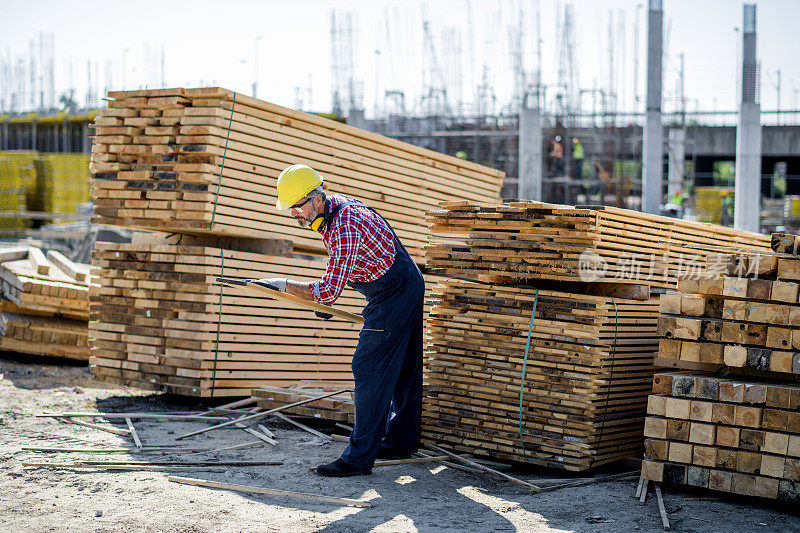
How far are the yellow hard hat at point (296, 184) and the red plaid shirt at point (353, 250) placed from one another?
0.23m

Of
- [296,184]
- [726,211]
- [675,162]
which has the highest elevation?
[675,162]

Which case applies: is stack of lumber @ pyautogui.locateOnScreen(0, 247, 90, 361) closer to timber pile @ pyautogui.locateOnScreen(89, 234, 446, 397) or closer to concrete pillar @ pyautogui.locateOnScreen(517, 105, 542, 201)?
timber pile @ pyautogui.locateOnScreen(89, 234, 446, 397)

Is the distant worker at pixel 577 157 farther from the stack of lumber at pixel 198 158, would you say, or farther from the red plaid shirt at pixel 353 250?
the red plaid shirt at pixel 353 250

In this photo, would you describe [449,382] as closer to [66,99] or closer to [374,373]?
[374,373]

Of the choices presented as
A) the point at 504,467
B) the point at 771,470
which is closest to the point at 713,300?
the point at 771,470

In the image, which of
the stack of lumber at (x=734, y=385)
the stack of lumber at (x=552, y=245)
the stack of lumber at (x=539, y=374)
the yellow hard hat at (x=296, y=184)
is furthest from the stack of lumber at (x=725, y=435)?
the yellow hard hat at (x=296, y=184)

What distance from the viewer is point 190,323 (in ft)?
23.4

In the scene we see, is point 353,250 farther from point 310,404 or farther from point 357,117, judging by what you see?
point 357,117

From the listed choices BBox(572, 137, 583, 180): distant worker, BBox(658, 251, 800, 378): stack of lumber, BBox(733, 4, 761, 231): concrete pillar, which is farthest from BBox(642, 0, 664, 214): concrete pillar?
BBox(658, 251, 800, 378): stack of lumber

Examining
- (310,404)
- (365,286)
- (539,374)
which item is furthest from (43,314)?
(539,374)

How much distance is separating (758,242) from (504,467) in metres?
4.78

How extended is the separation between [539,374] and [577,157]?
1670 cm

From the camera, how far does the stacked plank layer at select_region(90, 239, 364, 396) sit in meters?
7.11

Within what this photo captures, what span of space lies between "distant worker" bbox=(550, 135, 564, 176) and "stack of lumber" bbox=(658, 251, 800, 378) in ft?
54.5
